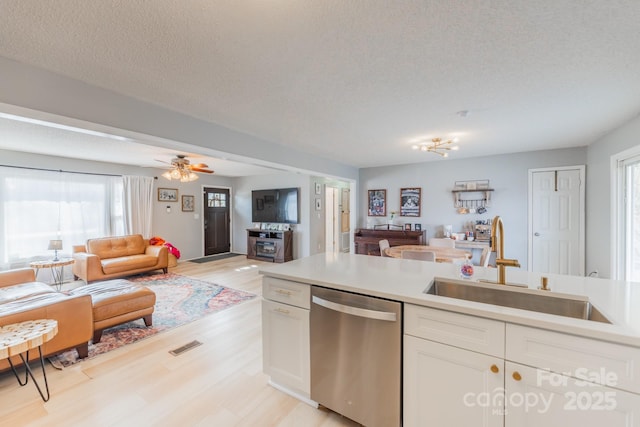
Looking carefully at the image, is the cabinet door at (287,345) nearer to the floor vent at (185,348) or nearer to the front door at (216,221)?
the floor vent at (185,348)

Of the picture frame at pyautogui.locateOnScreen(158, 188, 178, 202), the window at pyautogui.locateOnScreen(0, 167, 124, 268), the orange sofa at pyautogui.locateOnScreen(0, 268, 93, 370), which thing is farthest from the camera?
the picture frame at pyautogui.locateOnScreen(158, 188, 178, 202)

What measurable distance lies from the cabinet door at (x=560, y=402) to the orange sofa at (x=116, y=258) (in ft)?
18.5

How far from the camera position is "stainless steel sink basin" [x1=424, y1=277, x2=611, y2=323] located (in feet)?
4.41

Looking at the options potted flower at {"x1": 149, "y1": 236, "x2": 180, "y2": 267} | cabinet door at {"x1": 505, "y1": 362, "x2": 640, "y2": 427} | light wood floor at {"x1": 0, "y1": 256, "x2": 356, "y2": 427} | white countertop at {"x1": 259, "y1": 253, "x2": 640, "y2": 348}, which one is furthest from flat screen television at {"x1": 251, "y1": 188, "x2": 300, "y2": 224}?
cabinet door at {"x1": 505, "y1": 362, "x2": 640, "y2": 427}

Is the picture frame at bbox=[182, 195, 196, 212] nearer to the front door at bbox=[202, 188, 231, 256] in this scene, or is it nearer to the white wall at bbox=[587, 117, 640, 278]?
the front door at bbox=[202, 188, 231, 256]

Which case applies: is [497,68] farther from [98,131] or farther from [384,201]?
[384,201]

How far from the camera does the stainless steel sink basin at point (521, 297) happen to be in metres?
1.34

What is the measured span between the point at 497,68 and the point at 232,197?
7.22 meters

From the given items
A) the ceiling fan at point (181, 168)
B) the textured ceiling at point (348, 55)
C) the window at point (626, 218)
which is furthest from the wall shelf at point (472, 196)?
the ceiling fan at point (181, 168)

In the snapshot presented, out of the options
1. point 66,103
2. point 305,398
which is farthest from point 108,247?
point 305,398

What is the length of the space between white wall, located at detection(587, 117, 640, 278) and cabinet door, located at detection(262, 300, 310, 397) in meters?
3.84

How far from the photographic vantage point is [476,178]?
16.7 ft

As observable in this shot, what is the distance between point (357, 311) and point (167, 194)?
20.9 ft

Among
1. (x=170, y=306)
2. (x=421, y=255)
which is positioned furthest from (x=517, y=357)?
(x=170, y=306)
